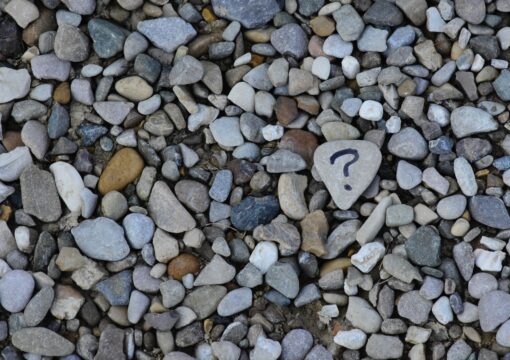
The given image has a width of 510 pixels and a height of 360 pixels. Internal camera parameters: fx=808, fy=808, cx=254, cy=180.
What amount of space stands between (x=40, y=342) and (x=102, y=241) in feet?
1.03

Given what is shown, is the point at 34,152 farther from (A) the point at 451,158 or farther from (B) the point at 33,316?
(A) the point at 451,158

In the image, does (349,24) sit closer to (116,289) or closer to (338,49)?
(338,49)

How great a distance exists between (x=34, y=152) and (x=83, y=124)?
0.16 m

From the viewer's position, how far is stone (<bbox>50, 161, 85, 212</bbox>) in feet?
7.47

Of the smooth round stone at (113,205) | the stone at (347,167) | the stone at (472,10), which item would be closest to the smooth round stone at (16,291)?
the smooth round stone at (113,205)

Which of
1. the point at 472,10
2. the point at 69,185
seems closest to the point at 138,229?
the point at 69,185

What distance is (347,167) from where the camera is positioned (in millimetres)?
2230

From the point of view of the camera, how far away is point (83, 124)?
2363 millimetres

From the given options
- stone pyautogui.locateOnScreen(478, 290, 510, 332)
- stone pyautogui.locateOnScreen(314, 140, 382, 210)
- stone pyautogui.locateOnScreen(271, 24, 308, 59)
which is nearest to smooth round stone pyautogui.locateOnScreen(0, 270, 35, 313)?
stone pyautogui.locateOnScreen(314, 140, 382, 210)

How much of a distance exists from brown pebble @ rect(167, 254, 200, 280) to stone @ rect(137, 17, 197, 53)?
63 cm

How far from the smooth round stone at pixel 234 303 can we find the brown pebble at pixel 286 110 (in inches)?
19.9

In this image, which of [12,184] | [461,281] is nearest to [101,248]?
[12,184]

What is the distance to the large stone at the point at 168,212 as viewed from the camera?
2.25 metres

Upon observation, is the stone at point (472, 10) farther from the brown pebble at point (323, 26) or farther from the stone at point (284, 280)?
the stone at point (284, 280)
